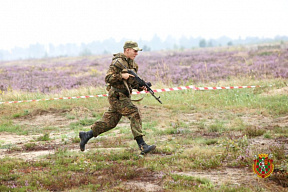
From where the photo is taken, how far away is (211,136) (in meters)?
8.48

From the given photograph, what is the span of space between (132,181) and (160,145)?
7.50 ft

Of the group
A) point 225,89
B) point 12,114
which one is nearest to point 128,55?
point 12,114

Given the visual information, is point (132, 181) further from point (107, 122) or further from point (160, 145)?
point (160, 145)

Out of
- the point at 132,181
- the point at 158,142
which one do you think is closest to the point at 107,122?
the point at 158,142

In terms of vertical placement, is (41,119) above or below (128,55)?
below

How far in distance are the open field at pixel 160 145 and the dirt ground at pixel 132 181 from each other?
15 millimetres

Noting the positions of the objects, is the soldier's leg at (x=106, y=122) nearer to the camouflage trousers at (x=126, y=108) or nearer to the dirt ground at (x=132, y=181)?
the camouflage trousers at (x=126, y=108)

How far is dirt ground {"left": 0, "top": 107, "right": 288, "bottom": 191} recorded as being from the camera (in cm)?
528

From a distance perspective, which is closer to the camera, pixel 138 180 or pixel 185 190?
pixel 185 190

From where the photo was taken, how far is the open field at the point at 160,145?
5.42m

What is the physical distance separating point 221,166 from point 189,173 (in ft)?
2.10

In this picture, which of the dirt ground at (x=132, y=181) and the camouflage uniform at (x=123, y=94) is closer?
the dirt ground at (x=132, y=181)

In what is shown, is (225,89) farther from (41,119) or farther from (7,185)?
(7,185)

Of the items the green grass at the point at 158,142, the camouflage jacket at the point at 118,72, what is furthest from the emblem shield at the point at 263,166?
the camouflage jacket at the point at 118,72
